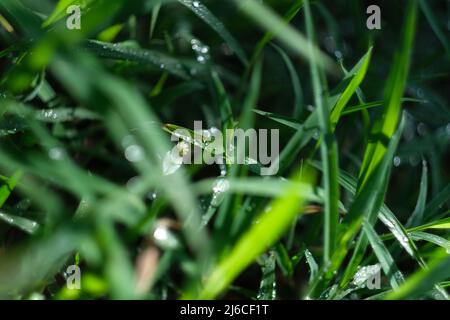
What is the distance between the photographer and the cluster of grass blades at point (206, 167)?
72 centimetres

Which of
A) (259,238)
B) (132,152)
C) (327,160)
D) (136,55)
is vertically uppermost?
(136,55)

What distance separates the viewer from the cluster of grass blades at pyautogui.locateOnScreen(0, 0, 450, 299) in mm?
721

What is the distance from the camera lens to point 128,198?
2.43 feet

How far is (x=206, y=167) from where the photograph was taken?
1.22 meters

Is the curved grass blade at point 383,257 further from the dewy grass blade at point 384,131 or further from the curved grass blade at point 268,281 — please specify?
the curved grass blade at point 268,281

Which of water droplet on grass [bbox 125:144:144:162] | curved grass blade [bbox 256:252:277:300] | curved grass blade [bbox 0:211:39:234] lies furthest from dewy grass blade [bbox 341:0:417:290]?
curved grass blade [bbox 0:211:39:234]

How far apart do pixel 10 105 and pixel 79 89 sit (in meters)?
0.27

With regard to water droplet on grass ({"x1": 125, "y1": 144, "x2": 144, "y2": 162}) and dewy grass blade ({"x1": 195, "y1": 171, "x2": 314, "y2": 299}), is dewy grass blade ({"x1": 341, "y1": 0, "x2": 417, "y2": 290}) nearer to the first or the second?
dewy grass blade ({"x1": 195, "y1": 171, "x2": 314, "y2": 299})

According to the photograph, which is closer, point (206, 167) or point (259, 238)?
point (259, 238)

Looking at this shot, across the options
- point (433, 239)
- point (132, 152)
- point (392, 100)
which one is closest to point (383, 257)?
point (433, 239)

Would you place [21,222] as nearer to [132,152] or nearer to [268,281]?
[132,152]
